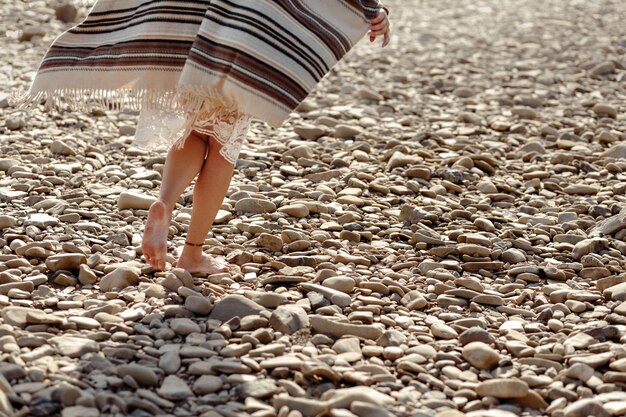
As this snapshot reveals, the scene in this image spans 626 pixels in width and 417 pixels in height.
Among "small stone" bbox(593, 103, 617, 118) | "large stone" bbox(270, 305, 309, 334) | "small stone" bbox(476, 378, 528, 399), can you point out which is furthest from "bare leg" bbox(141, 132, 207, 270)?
"small stone" bbox(593, 103, 617, 118)

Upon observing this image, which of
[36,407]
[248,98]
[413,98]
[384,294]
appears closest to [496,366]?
[384,294]

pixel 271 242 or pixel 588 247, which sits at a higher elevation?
pixel 588 247

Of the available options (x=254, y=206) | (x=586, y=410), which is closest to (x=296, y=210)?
(x=254, y=206)

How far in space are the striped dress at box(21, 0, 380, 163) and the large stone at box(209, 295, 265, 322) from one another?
50 centimetres

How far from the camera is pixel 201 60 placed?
10.2ft

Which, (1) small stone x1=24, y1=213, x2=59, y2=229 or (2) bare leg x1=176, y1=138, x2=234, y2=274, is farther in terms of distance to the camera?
(1) small stone x1=24, y1=213, x2=59, y2=229

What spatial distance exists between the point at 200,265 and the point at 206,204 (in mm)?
239

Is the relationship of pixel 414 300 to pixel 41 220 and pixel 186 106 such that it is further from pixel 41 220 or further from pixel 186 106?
pixel 41 220

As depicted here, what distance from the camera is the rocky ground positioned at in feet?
Answer: 8.80

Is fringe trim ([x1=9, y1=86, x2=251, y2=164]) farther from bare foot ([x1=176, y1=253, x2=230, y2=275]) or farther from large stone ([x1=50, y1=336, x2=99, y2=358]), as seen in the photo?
large stone ([x1=50, y1=336, x2=99, y2=358])

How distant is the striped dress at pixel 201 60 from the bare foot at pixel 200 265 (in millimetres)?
426

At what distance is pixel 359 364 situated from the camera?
2857 millimetres

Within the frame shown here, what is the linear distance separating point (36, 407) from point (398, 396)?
96cm

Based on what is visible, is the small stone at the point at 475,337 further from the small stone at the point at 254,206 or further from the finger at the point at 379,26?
the small stone at the point at 254,206
